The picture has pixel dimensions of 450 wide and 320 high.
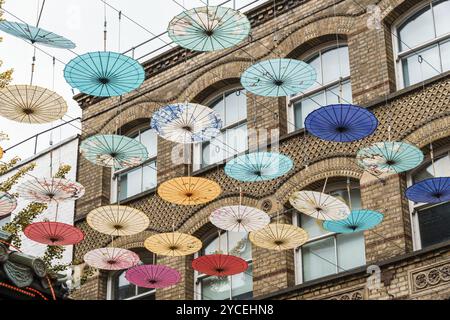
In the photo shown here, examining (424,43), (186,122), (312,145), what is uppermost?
(424,43)

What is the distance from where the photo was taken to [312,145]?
21.2 m

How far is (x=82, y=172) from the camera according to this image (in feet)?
87.5

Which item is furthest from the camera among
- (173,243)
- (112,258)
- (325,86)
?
(325,86)

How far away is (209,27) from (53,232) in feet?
18.9

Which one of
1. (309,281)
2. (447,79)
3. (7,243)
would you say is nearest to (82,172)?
(309,281)

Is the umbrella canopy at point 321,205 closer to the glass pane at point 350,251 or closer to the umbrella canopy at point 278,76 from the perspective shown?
the umbrella canopy at point 278,76

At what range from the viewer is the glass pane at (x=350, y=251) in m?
19.7

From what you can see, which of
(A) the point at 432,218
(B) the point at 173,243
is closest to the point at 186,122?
(B) the point at 173,243

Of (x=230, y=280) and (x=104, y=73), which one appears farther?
(x=230, y=280)

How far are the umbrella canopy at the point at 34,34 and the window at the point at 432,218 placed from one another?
803 centimetres

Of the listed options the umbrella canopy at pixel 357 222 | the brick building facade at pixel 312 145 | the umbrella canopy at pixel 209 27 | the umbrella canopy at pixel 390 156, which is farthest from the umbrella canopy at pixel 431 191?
the umbrella canopy at pixel 209 27

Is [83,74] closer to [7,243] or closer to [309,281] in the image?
[7,243]

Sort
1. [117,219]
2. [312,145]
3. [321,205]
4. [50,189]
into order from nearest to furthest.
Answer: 1. [321,205]
2. [50,189]
3. [117,219]
4. [312,145]

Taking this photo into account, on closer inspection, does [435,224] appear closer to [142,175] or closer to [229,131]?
[229,131]
